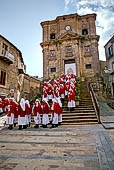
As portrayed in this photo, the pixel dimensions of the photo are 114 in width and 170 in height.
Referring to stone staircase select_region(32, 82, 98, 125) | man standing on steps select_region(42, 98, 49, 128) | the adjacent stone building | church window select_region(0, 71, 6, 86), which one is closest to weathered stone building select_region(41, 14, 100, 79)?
the adjacent stone building

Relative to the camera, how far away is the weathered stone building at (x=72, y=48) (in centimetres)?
2225

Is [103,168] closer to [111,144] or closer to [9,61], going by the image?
[111,144]

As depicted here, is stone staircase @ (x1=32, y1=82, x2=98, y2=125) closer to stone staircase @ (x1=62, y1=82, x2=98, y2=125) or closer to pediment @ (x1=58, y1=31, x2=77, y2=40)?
stone staircase @ (x1=62, y1=82, x2=98, y2=125)

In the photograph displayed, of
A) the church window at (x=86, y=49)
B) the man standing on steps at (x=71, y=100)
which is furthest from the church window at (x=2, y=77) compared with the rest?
the church window at (x=86, y=49)

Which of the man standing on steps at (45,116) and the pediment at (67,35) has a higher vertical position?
the pediment at (67,35)

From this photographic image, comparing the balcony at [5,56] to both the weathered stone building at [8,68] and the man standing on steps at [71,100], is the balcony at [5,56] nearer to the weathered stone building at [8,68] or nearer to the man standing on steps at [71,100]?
the weathered stone building at [8,68]

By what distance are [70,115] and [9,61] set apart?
1290cm

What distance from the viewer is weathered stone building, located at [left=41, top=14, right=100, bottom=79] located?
73.0 feet

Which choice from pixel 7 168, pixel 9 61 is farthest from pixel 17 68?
pixel 7 168

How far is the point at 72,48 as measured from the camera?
22812mm

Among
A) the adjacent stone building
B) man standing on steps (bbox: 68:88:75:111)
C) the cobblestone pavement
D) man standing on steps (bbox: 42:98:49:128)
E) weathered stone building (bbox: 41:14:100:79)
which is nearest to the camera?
the cobblestone pavement

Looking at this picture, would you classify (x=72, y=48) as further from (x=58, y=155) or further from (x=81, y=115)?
(x=58, y=155)

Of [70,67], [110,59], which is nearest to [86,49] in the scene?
[70,67]

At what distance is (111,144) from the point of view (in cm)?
394
